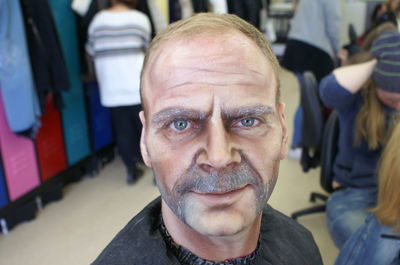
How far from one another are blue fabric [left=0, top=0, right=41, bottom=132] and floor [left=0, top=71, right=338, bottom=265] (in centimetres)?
64

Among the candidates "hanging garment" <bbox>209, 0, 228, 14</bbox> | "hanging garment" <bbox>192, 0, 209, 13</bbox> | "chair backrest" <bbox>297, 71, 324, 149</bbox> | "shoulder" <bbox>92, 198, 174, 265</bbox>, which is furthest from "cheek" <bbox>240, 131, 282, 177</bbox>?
"hanging garment" <bbox>209, 0, 228, 14</bbox>

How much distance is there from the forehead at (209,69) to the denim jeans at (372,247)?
2.52 ft

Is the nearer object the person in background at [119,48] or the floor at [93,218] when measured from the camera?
the floor at [93,218]

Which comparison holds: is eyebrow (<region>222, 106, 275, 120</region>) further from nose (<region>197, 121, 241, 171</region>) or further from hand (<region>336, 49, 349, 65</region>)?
hand (<region>336, 49, 349, 65</region>)

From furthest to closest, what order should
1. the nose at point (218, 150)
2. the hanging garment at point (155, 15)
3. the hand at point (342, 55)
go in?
the hand at point (342, 55) < the hanging garment at point (155, 15) < the nose at point (218, 150)

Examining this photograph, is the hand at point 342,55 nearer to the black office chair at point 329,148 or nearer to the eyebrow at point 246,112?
the black office chair at point 329,148

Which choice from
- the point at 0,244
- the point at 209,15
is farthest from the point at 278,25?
the point at 209,15

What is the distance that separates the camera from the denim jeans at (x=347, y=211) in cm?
160

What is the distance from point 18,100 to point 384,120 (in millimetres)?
1751

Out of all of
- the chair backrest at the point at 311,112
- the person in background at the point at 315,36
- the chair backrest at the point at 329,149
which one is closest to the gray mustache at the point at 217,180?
the chair backrest at the point at 329,149

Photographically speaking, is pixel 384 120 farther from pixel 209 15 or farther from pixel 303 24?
pixel 303 24

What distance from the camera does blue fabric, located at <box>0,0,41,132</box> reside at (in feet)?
6.57

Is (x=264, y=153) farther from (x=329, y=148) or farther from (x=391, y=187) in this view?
(x=329, y=148)

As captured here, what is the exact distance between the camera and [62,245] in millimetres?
2217
